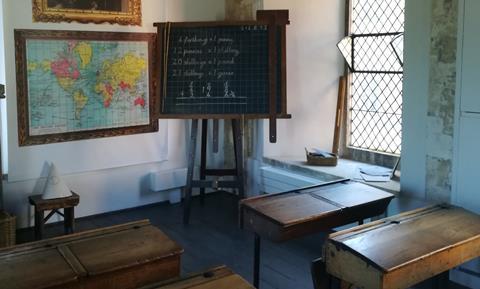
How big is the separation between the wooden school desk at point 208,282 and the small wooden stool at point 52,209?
2.11 m

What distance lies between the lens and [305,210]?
2.79 meters

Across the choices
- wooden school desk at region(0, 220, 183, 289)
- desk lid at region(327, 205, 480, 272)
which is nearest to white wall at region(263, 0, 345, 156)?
desk lid at region(327, 205, 480, 272)

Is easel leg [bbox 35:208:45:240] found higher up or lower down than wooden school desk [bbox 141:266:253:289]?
lower down

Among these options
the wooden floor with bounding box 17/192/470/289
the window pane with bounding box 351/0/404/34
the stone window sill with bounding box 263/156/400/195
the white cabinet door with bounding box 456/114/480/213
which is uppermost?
the window pane with bounding box 351/0/404/34

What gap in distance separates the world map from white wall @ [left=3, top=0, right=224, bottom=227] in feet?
0.41

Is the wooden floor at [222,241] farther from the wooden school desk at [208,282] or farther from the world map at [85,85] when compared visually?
the wooden school desk at [208,282]

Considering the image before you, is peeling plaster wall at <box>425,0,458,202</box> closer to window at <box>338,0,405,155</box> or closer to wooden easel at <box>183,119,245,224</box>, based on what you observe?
Result: window at <box>338,0,405,155</box>

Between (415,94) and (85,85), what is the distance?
244cm

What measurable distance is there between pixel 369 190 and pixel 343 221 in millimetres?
382

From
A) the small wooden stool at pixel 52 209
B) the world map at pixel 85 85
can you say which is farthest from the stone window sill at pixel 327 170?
the small wooden stool at pixel 52 209

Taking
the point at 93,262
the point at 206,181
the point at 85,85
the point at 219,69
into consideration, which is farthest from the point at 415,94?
the point at 85,85

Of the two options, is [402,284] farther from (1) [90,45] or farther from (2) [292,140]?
(1) [90,45]

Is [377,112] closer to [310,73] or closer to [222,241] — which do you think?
[310,73]

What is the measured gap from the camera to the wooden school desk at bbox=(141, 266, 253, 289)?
1.99 metres
